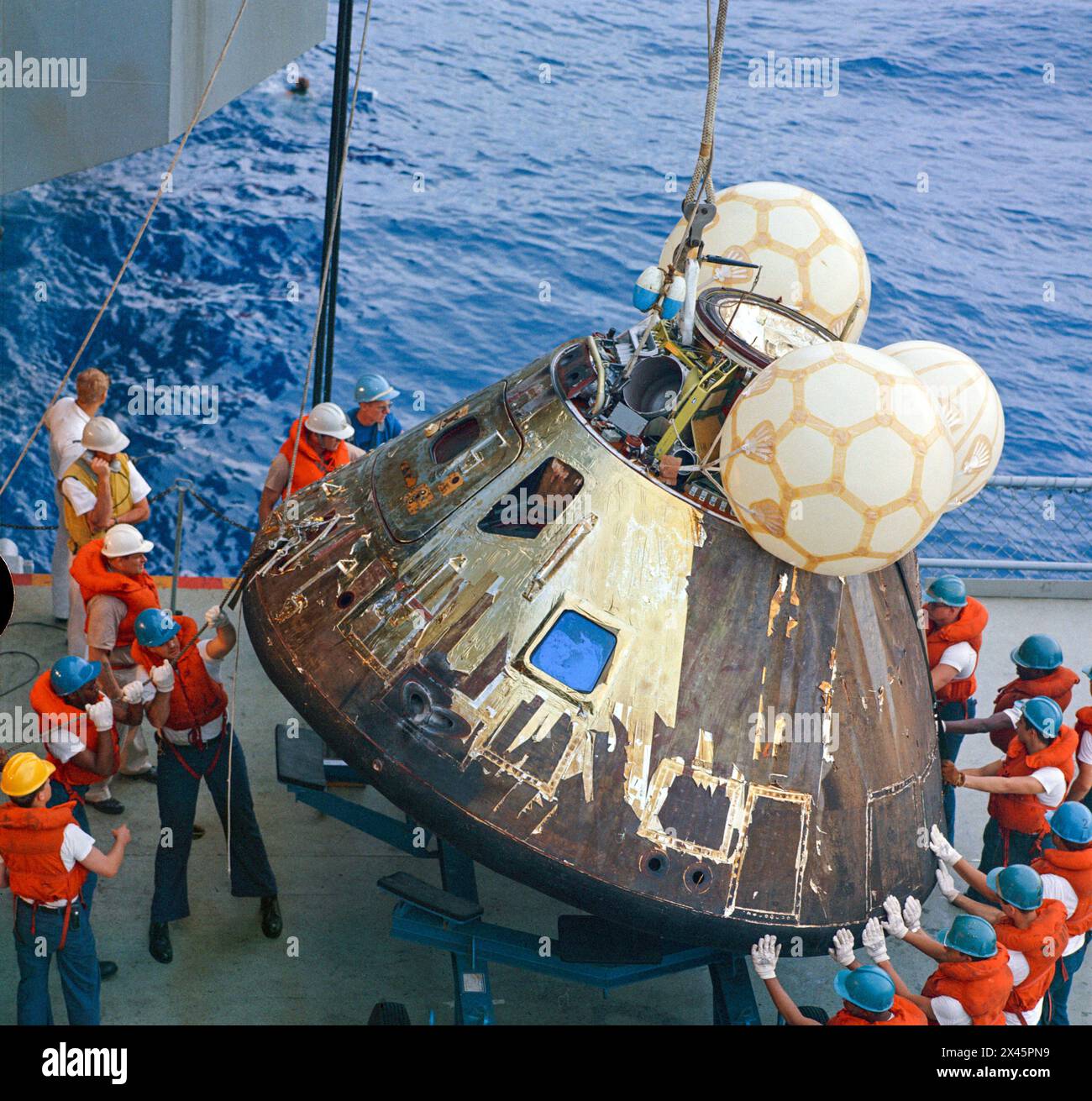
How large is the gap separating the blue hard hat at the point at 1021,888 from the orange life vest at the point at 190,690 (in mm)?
3254

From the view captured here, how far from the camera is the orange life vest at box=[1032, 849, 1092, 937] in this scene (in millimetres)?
5328

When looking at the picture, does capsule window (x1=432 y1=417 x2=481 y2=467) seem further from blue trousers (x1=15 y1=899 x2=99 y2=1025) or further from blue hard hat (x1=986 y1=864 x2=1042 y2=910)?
blue hard hat (x1=986 y1=864 x2=1042 y2=910)

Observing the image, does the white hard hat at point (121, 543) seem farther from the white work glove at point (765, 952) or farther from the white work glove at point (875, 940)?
the white work glove at point (875, 940)

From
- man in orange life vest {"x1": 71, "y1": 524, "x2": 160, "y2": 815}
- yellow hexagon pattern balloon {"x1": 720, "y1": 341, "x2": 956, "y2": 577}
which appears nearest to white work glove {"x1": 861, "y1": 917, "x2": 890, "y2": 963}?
yellow hexagon pattern balloon {"x1": 720, "y1": 341, "x2": 956, "y2": 577}

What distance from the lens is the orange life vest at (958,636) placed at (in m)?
6.66

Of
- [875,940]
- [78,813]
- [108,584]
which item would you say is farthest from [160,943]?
[875,940]

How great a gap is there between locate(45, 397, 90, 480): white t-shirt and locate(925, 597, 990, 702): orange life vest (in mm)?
4463

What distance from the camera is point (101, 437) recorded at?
6.79 meters

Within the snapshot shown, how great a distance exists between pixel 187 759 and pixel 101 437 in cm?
190

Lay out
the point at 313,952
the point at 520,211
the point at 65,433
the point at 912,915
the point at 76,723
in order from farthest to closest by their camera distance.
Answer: the point at 520,211
the point at 65,433
the point at 313,952
the point at 76,723
the point at 912,915

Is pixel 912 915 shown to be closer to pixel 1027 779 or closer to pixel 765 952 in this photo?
pixel 765 952

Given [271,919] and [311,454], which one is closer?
[271,919]

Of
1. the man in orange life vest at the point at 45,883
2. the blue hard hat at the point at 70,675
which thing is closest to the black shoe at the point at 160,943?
the man in orange life vest at the point at 45,883

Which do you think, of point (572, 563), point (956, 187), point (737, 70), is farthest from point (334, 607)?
point (737, 70)
